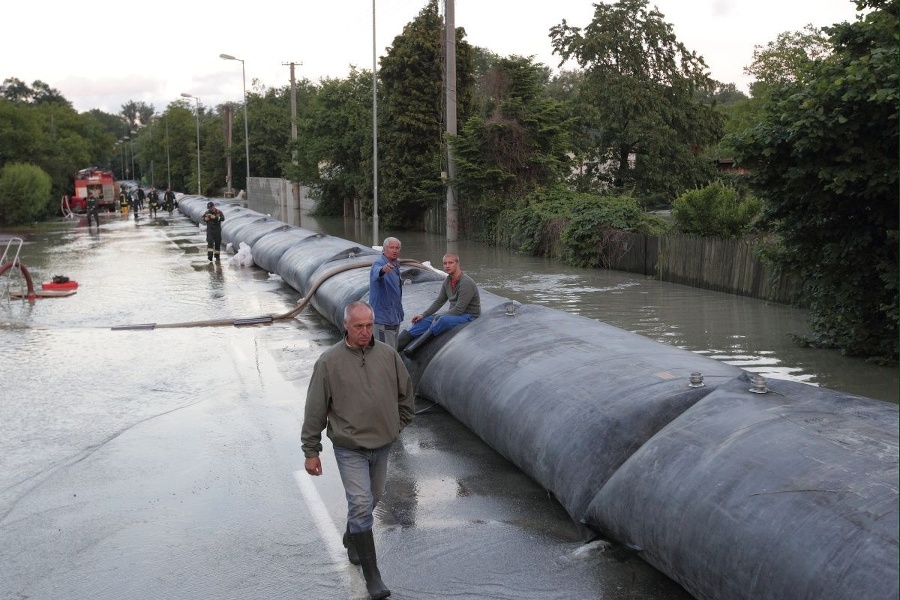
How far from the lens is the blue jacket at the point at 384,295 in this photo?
1036cm

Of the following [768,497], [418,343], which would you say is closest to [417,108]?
[418,343]

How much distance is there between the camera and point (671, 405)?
6797mm

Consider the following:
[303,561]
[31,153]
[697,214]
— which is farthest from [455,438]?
[31,153]

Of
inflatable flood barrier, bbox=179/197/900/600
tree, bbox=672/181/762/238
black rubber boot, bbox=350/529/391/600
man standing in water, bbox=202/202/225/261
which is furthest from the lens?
man standing in water, bbox=202/202/225/261

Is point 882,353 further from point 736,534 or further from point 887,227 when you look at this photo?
point 736,534

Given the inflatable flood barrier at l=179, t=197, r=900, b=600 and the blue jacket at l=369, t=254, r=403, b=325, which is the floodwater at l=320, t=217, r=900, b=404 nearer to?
the inflatable flood barrier at l=179, t=197, r=900, b=600

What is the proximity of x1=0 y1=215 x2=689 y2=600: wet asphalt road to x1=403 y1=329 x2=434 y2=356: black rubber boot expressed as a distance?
2.28 ft

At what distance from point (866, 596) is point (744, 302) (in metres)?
15.8

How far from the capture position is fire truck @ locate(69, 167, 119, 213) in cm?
6550

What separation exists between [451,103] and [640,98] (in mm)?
9727

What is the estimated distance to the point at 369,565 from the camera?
595 cm

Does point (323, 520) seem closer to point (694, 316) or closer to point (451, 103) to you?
point (694, 316)

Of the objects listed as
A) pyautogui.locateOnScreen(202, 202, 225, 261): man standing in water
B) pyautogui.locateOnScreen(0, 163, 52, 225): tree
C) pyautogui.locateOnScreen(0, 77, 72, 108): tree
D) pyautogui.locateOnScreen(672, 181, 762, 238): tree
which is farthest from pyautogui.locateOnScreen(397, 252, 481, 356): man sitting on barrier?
pyautogui.locateOnScreen(0, 77, 72, 108): tree

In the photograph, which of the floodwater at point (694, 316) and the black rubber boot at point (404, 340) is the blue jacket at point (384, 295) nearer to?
the black rubber boot at point (404, 340)
